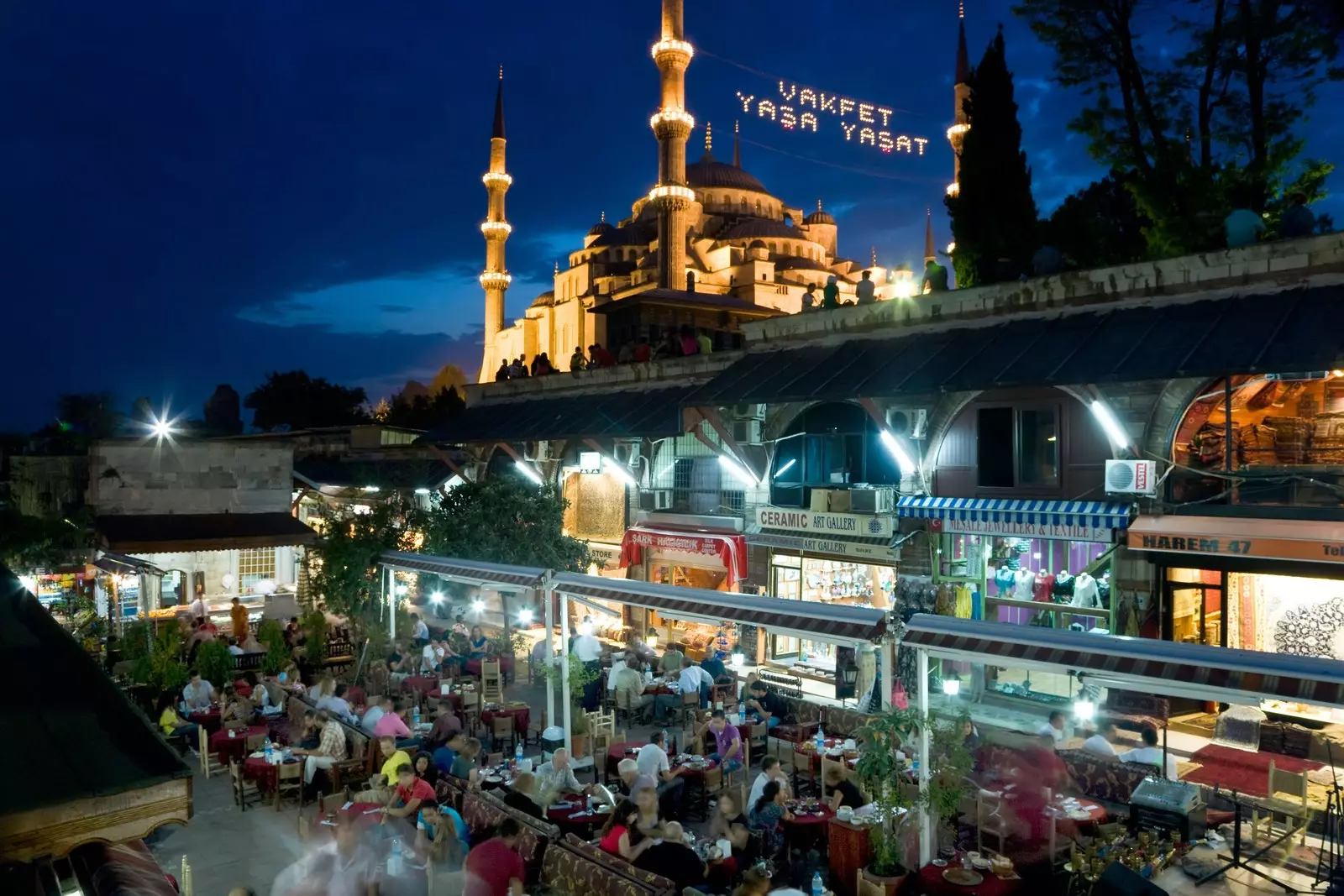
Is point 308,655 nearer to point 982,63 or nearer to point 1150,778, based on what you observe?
point 1150,778

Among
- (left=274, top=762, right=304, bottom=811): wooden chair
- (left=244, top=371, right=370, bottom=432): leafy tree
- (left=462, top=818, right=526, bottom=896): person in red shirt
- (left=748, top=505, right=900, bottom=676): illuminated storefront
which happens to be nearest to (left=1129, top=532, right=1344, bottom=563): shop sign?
(left=748, top=505, right=900, bottom=676): illuminated storefront

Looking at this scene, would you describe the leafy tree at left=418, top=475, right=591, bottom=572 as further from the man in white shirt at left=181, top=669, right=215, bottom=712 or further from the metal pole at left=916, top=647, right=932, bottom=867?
the metal pole at left=916, top=647, right=932, bottom=867

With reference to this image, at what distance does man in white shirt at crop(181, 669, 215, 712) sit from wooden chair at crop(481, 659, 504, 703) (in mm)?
4367

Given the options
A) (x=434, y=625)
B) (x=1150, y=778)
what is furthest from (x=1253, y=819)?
(x=434, y=625)

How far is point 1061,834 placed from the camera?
9.14 m

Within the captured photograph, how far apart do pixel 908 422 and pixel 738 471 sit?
461 cm

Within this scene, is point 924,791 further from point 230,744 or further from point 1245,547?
point 230,744

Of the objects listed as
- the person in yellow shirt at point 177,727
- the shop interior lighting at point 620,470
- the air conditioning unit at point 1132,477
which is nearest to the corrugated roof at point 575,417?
the shop interior lighting at point 620,470

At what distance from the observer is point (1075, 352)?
46.0 ft

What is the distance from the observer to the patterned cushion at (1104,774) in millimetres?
10500

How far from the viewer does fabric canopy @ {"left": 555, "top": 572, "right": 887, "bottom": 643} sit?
9.80 meters

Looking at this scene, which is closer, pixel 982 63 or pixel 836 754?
pixel 836 754

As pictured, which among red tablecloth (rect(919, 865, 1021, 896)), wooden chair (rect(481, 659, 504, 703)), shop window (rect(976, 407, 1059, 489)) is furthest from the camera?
wooden chair (rect(481, 659, 504, 703))

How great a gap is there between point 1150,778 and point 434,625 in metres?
17.9
